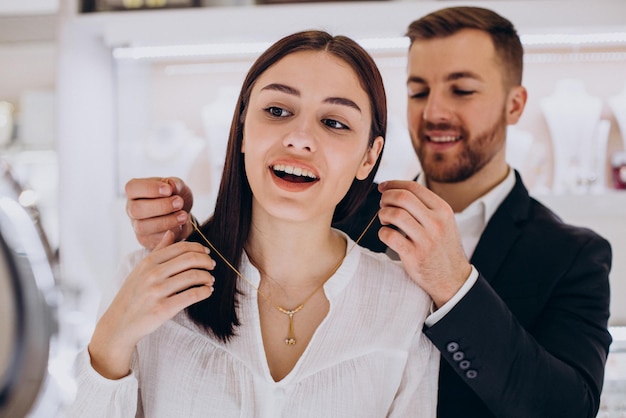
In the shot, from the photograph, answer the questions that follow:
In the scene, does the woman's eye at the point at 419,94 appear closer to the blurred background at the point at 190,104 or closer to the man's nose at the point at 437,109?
the man's nose at the point at 437,109

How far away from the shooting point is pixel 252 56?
2.01 metres

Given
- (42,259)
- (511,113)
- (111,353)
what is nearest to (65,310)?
(42,259)

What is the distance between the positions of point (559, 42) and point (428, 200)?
1.15 meters

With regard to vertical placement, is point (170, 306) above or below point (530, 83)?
below

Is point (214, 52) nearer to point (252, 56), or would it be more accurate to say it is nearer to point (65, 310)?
point (252, 56)

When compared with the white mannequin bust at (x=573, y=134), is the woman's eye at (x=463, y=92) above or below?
above

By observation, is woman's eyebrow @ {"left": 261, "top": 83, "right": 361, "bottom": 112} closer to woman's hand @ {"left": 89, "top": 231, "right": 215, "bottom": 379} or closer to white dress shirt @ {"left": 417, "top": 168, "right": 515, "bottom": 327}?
woman's hand @ {"left": 89, "top": 231, "right": 215, "bottom": 379}

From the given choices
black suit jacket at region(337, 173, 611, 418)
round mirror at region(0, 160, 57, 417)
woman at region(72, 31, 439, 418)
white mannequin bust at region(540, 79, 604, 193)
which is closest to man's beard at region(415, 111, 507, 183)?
black suit jacket at region(337, 173, 611, 418)

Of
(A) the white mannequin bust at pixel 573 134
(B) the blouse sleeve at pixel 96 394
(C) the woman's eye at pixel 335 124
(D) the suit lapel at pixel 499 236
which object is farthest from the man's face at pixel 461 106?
(B) the blouse sleeve at pixel 96 394

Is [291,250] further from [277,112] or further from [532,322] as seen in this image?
[532,322]

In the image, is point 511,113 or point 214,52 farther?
point 214,52

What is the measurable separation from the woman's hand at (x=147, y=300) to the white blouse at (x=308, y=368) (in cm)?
3

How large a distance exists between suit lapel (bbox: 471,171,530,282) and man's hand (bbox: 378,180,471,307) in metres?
0.27

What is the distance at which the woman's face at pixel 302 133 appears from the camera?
947 mm
